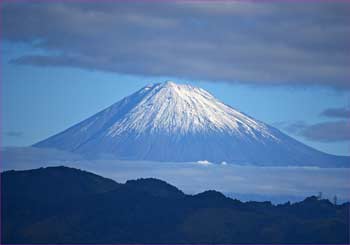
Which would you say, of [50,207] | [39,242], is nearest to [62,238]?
[39,242]

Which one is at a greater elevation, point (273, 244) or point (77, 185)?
point (77, 185)

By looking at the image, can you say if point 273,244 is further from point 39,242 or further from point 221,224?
point 39,242

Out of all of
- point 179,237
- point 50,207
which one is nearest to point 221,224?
point 179,237

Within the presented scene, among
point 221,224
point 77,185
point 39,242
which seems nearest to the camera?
point 39,242

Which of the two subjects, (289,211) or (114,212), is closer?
(114,212)

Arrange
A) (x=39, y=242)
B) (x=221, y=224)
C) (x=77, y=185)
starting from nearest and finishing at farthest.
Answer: (x=39, y=242), (x=221, y=224), (x=77, y=185)

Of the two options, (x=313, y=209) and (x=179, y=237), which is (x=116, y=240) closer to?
(x=179, y=237)
